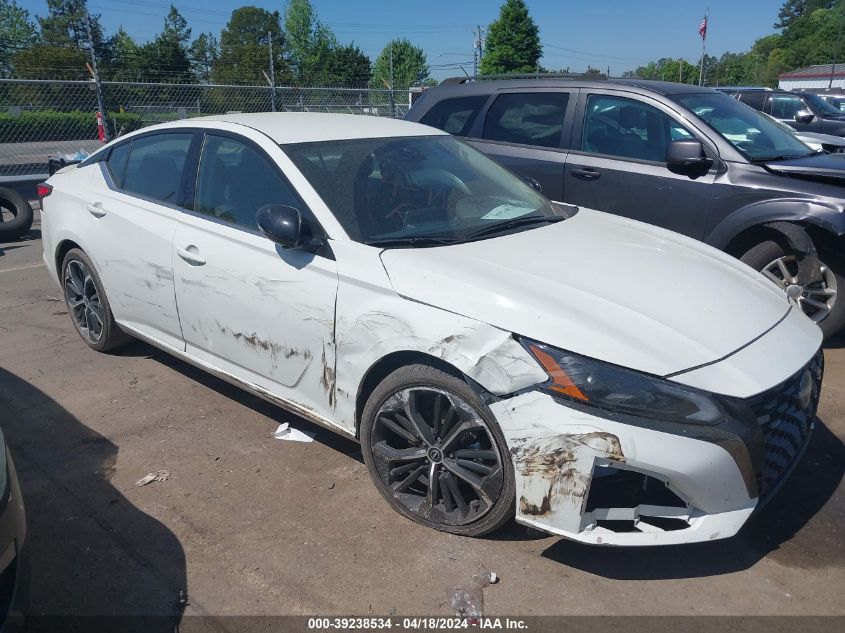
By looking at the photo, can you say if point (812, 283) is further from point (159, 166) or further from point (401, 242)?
point (159, 166)

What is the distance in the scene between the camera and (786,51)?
101875 mm

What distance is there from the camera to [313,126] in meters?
3.96

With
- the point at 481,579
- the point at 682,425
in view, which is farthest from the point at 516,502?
the point at 682,425

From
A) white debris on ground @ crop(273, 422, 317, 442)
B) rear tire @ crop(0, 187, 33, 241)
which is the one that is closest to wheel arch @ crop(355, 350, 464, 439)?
white debris on ground @ crop(273, 422, 317, 442)

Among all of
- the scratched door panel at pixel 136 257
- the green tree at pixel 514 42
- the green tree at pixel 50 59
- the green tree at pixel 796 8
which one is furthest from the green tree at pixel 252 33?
the green tree at pixel 796 8

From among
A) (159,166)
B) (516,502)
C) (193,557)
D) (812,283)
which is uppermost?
(159,166)

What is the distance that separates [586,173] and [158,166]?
10.6 feet

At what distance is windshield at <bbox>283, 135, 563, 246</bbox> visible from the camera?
3.35 meters

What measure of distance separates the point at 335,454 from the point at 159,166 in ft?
6.85

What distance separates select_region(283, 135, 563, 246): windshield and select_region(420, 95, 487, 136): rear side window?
252cm

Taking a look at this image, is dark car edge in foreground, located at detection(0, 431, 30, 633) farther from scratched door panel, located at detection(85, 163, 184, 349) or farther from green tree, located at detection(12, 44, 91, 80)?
green tree, located at detection(12, 44, 91, 80)

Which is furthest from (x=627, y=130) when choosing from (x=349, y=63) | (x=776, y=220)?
(x=349, y=63)

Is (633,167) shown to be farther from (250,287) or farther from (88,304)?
(88,304)

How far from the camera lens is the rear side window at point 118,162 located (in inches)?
182
